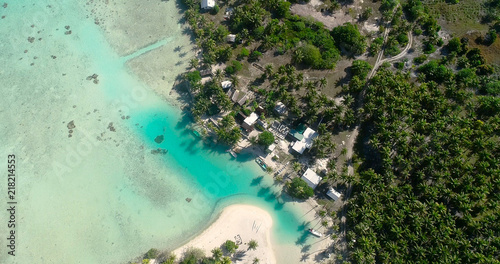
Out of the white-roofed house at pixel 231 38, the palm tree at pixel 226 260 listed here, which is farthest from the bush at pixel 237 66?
the palm tree at pixel 226 260

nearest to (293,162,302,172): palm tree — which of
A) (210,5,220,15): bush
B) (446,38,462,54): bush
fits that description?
(210,5,220,15): bush

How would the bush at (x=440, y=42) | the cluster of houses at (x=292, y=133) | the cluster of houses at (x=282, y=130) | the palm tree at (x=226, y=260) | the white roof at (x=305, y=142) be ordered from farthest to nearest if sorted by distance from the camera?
the bush at (x=440, y=42) < the white roof at (x=305, y=142) < the cluster of houses at (x=292, y=133) < the cluster of houses at (x=282, y=130) < the palm tree at (x=226, y=260)

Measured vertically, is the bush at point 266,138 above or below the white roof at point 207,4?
below

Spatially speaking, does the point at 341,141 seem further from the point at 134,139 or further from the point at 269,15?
the point at 134,139

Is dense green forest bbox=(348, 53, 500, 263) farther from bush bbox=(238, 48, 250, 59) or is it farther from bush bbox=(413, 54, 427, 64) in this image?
bush bbox=(238, 48, 250, 59)

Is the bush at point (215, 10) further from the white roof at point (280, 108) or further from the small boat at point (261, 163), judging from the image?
the small boat at point (261, 163)

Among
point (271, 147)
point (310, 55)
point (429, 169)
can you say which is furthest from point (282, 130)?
point (429, 169)
